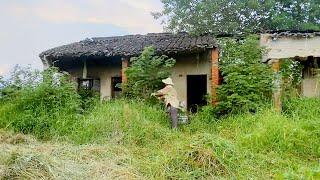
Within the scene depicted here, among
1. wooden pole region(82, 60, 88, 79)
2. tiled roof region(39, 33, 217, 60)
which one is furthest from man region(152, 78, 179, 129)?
wooden pole region(82, 60, 88, 79)

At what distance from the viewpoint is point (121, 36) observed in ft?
54.9

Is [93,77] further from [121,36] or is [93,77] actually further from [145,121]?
[145,121]

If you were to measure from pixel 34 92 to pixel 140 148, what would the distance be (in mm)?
3907

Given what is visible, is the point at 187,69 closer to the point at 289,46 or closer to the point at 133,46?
the point at 133,46

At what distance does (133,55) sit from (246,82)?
12.4ft

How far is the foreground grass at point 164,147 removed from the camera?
20.9ft

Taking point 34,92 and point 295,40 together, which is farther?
point 295,40

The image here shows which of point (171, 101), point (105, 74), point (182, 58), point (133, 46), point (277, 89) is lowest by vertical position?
point (171, 101)

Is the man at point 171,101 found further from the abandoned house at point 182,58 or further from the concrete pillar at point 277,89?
the concrete pillar at point 277,89

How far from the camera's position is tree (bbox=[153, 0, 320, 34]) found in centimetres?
1800

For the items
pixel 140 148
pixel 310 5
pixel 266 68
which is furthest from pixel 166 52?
pixel 310 5

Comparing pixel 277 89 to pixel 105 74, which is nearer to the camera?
pixel 277 89

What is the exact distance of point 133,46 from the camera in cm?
1412

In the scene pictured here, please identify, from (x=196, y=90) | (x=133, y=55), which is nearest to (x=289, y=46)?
(x=196, y=90)
